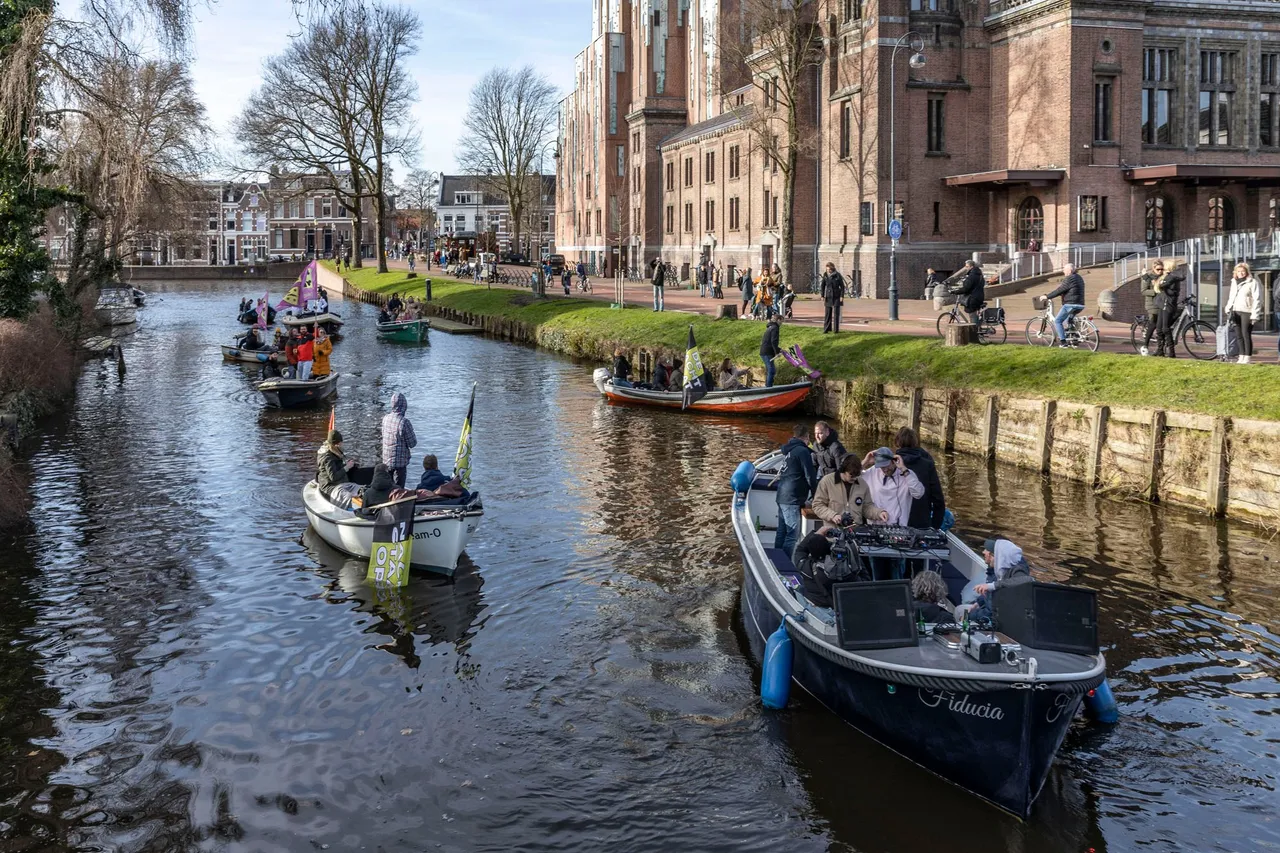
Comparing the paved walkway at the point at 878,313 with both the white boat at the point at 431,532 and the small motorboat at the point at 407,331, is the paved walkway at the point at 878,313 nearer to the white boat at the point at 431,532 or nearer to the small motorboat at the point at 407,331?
the small motorboat at the point at 407,331

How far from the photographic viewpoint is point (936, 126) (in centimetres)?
5531

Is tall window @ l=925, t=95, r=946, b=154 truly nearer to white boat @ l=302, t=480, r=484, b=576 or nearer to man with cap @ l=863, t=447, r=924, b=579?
white boat @ l=302, t=480, r=484, b=576

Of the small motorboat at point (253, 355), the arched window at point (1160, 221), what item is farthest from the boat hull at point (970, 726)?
the arched window at point (1160, 221)

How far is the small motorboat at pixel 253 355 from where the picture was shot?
37.8 meters

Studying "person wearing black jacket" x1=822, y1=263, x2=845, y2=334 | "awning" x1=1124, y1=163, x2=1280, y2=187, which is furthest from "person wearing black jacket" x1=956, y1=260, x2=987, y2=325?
"awning" x1=1124, y1=163, x2=1280, y2=187

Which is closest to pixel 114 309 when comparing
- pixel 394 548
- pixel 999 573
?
pixel 394 548

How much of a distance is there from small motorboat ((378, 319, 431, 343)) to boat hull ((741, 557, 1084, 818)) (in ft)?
140

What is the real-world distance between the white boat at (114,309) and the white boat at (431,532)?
34.1 metres

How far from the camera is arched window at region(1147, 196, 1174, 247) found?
169 feet

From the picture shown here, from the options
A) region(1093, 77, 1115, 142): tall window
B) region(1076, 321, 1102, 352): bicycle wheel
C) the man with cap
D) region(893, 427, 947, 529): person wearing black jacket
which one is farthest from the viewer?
region(1093, 77, 1115, 142): tall window

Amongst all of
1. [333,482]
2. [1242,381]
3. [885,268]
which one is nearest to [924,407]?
[1242,381]

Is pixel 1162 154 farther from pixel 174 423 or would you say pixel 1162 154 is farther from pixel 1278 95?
pixel 174 423

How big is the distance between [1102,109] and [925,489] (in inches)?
1713

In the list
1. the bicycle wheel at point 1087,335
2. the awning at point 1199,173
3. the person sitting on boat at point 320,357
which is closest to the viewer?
the bicycle wheel at point 1087,335
